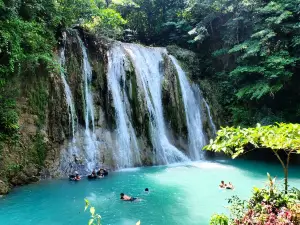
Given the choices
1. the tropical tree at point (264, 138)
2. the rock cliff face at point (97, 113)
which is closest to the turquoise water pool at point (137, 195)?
the rock cliff face at point (97, 113)

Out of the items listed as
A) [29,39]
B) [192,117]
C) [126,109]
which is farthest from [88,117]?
[192,117]

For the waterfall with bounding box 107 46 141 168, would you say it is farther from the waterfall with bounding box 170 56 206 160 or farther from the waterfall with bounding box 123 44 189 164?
the waterfall with bounding box 170 56 206 160

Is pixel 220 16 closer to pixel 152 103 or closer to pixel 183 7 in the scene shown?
pixel 183 7

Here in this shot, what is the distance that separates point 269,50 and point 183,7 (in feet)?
33.8

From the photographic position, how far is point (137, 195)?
958cm

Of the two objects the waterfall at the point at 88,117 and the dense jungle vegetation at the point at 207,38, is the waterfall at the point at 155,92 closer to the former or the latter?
the dense jungle vegetation at the point at 207,38

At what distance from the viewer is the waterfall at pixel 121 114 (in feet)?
45.5

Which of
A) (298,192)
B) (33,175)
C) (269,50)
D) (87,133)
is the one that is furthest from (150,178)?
(269,50)

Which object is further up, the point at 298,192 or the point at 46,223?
the point at 298,192

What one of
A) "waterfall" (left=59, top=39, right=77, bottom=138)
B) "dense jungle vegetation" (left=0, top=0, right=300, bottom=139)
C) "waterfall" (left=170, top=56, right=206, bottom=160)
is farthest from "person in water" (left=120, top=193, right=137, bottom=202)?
"waterfall" (left=170, top=56, right=206, bottom=160)

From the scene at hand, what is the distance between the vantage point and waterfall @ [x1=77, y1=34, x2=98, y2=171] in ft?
41.7

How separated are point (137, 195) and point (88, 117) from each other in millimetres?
5296

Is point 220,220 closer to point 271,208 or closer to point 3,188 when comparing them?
point 271,208

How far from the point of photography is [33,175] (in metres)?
10.8
